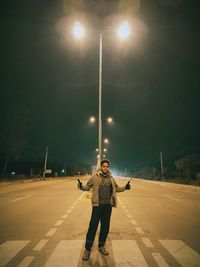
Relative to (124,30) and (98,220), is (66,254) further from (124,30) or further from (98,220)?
(124,30)

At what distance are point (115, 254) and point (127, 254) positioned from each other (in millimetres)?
254

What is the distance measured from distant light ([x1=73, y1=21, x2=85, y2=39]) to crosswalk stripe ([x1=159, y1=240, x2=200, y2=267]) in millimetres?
14745

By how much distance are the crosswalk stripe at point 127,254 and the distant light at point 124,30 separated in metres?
14.1

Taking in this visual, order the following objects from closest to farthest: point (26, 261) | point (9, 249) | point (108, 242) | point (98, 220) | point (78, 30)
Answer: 1. point (26, 261)
2. point (98, 220)
3. point (9, 249)
4. point (108, 242)
5. point (78, 30)

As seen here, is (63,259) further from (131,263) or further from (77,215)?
(77,215)

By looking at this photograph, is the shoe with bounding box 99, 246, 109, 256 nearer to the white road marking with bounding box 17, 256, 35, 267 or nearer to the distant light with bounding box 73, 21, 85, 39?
the white road marking with bounding box 17, 256, 35, 267

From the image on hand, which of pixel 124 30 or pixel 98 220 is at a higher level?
pixel 124 30

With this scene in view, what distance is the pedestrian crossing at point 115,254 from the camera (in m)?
4.63

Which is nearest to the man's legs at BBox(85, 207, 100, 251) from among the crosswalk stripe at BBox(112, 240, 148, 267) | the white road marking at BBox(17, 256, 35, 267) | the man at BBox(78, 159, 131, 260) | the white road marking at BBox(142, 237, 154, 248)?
the man at BBox(78, 159, 131, 260)

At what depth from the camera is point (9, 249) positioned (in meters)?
5.46

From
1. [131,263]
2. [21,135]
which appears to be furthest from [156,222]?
[21,135]

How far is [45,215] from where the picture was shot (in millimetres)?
10133

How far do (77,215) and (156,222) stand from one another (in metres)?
3.31

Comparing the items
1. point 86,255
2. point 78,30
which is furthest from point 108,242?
point 78,30
